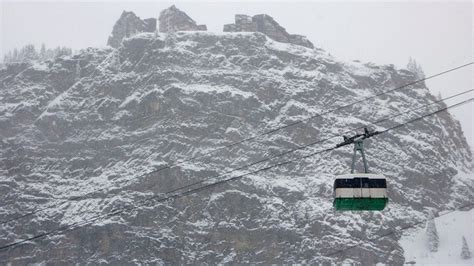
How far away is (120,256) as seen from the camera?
105 meters

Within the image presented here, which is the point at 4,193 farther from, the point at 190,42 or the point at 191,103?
the point at 190,42

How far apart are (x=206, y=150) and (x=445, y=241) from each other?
45337 mm

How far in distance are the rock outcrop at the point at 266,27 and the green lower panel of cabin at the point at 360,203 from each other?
491 ft

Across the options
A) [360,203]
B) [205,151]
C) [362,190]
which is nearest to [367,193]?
[362,190]

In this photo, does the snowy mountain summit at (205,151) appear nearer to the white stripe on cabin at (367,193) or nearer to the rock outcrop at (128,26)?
the rock outcrop at (128,26)

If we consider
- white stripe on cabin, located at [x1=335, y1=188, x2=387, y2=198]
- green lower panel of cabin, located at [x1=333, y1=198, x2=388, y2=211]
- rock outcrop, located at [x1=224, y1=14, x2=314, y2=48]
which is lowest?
green lower panel of cabin, located at [x1=333, y1=198, x2=388, y2=211]

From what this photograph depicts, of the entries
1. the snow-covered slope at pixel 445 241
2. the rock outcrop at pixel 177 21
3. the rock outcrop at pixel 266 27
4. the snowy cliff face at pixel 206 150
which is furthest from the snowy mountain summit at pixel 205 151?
the rock outcrop at pixel 177 21

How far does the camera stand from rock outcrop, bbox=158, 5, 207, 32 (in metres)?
171

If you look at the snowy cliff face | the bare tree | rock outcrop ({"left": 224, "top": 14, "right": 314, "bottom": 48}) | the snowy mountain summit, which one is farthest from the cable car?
rock outcrop ({"left": 224, "top": 14, "right": 314, "bottom": 48})

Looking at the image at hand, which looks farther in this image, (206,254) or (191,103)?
(191,103)

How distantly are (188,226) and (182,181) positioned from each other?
10490mm

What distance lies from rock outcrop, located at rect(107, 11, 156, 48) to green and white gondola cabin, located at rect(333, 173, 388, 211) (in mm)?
158400

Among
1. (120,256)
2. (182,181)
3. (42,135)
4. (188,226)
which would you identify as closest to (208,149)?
(182,181)

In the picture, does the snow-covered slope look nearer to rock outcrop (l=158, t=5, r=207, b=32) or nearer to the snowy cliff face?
the snowy cliff face
